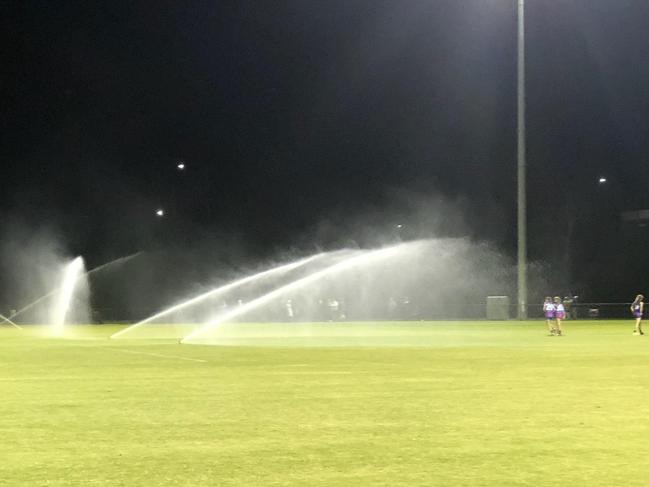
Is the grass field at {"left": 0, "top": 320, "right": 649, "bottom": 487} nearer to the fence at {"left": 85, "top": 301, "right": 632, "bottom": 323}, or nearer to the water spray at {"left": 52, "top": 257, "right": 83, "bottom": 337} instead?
the water spray at {"left": 52, "top": 257, "right": 83, "bottom": 337}

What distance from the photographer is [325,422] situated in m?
12.4

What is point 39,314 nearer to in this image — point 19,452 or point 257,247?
point 257,247

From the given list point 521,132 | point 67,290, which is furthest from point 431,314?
point 67,290

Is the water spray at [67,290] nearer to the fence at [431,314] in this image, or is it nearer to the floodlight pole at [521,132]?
the fence at [431,314]

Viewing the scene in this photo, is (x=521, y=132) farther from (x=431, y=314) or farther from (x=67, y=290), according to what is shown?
(x=67, y=290)

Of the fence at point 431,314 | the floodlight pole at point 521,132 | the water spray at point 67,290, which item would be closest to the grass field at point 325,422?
the floodlight pole at point 521,132

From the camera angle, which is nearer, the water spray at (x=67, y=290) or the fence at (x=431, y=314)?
the water spray at (x=67, y=290)

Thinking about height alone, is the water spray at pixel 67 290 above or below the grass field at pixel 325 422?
above

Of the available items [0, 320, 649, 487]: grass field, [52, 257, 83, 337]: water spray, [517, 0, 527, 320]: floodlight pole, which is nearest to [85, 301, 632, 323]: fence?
[52, 257, 83, 337]: water spray

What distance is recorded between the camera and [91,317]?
6562 centimetres

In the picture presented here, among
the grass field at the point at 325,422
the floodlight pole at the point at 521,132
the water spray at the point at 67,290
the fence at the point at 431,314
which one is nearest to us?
the grass field at the point at 325,422

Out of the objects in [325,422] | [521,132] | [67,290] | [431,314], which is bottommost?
[325,422]

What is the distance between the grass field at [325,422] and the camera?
354 inches

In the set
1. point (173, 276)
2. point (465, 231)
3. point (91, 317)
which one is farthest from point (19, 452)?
point (465, 231)
